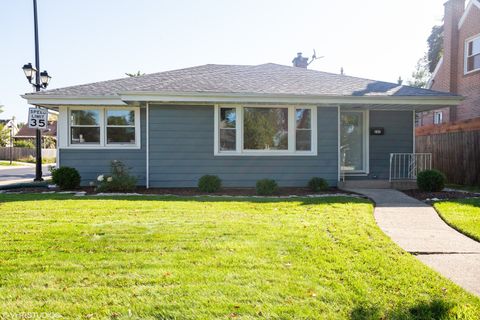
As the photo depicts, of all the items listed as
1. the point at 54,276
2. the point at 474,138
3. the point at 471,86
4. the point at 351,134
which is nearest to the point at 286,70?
the point at 351,134

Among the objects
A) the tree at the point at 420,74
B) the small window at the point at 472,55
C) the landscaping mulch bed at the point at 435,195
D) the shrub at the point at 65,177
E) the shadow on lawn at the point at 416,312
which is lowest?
the shadow on lawn at the point at 416,312

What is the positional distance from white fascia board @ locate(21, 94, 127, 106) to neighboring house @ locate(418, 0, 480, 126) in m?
14.7

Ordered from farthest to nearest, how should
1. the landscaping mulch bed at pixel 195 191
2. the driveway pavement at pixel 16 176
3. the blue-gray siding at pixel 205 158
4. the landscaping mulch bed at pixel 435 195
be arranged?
the driveway pavement at pixel 16 176 → the blue-gray siding at pixel 205 158 → the landscaping mulch bed at pixel 195 191 → the landscaping mulch bed at pixel 435 195

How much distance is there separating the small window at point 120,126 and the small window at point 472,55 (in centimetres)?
1472

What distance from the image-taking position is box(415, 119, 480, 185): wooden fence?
11594 mm

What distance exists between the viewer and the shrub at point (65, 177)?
33.4ft

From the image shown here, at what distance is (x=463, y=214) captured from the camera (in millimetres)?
6668

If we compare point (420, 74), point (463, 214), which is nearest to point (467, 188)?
point (463, 214)

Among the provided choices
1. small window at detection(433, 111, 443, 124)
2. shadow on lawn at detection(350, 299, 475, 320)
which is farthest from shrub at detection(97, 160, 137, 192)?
small window at detection(433, 111, 443, 124)

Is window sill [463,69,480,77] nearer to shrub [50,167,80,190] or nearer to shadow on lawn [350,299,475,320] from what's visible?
shrub [50,167,80,190]

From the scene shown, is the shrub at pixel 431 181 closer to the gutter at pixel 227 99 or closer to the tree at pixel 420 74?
the gutter at pixel 227 99

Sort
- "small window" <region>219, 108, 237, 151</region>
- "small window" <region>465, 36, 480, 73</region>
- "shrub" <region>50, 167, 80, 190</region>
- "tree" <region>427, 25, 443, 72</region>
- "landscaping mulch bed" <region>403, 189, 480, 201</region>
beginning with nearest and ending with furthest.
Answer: "landscaping mulch bed" <region>403, 189, 480, 201</region>, "shrub" <region>50, 167, 80, 190</region>, "small window" <region>219, 108, 237, 151</region>, "small window" <region>465, 36, 480, 73</region>, "tree" <region>427, 25, 443, 72</region>

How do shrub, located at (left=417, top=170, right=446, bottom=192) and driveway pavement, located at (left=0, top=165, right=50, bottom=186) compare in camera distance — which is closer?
shrub, located at (left=417, top=170, right=446, bottom=192)

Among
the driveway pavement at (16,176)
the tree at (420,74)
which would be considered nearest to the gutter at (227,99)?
the driveway pavement at (16,176)
